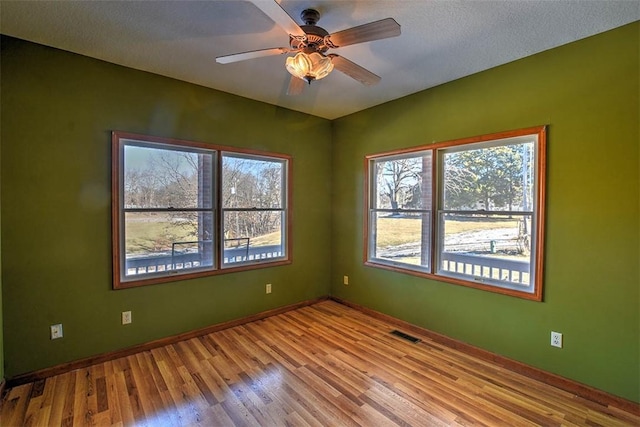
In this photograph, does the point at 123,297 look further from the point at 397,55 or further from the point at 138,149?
the point at 397,55

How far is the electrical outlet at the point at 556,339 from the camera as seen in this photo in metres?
2.37

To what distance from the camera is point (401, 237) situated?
365 centimetres

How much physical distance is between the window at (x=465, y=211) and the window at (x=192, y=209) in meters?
1.36

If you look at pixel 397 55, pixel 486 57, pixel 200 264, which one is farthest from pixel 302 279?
pixel 486 57

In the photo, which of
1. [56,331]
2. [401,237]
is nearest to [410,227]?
[401,237]

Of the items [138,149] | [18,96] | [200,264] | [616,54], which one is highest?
[616,54]

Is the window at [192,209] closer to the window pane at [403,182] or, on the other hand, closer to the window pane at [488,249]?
the window pane at [403,182]

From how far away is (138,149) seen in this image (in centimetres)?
287

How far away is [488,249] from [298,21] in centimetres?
262

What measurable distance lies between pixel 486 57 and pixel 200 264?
351 centimetres

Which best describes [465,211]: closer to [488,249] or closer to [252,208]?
[488,249]

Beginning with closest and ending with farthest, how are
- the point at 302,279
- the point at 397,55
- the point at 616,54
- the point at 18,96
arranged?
the point at 616,54
the point at 18,96
the point at 397,55
the point at 302,279

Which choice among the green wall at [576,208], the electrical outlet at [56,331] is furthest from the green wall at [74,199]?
the green wall at [576,208]

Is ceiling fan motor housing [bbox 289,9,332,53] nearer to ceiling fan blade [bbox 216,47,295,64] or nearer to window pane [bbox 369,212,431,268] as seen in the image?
ceiling fan blade [bbox 216,47,295,64]
